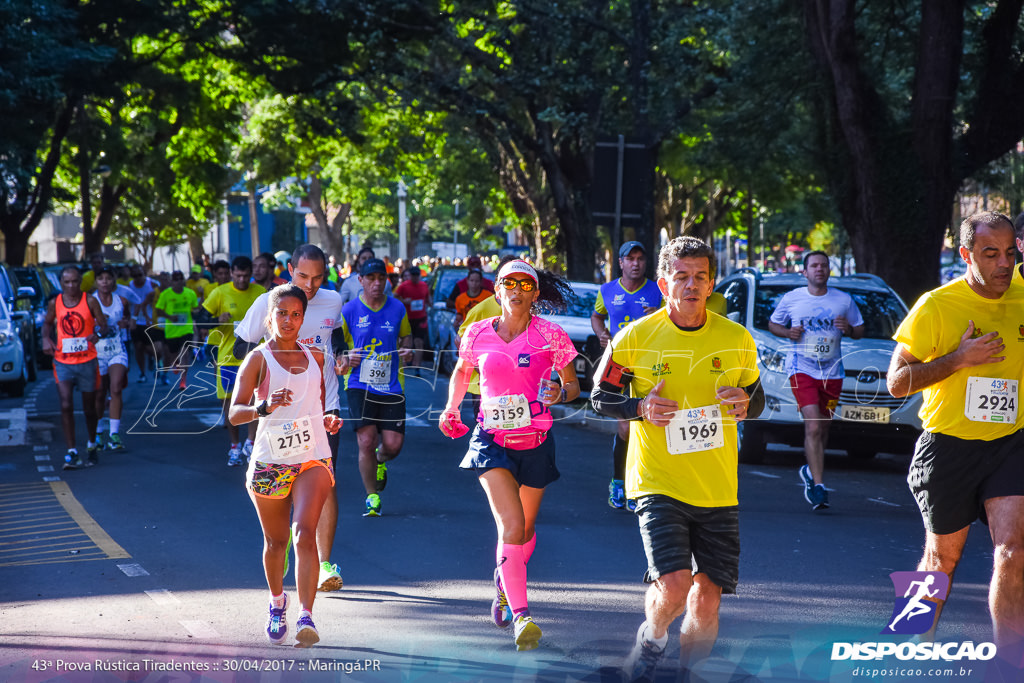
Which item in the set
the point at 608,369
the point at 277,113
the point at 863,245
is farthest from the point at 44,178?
the point at 608,369

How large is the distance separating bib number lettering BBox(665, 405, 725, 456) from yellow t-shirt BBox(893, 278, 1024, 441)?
0.95 metres

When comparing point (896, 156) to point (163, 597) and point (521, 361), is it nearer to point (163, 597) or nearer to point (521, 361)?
point (521, 361)

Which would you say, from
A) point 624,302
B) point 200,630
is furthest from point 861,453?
point 200,630

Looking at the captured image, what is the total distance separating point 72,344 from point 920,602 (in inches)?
332

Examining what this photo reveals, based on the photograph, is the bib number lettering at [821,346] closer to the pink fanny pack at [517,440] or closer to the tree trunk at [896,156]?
the pink fanny pack at [517,440]

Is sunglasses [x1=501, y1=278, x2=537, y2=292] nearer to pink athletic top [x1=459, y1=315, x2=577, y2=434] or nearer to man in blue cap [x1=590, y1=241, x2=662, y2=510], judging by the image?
pink athletic top [x1=459, y1=315, x2=577, y2=434]

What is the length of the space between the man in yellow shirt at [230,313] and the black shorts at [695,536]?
686 cm

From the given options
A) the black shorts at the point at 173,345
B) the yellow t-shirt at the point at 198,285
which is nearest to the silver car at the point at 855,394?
the black shorts at the point at 173,345

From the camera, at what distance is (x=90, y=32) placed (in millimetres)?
24641

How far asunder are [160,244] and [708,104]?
1586 inches

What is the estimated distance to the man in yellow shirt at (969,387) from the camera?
506cm

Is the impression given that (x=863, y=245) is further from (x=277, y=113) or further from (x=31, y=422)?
(x=277, y=113)

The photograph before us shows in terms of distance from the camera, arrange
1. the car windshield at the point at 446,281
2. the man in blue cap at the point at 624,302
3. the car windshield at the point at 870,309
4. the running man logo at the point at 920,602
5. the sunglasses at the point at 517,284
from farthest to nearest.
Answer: the car windshield at the point at 446,281, the car windshield at the point at 870,309, the man in blue cap at the point at 624,302, the sunglasses at the point at 517,284, the running man logo at the point at 920,602

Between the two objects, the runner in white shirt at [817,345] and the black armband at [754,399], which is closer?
the black armband at [754,399]
